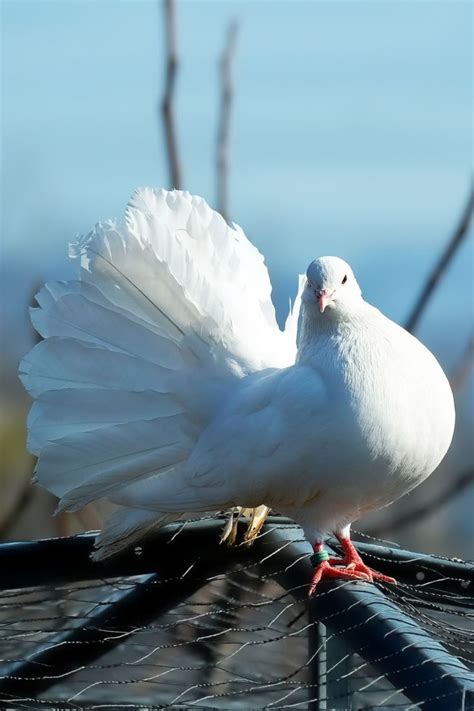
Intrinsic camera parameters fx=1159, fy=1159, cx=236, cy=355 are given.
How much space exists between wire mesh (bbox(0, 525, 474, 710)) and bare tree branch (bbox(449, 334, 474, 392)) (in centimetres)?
189

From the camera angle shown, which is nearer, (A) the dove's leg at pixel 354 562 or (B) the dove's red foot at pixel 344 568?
(B) the dove's red foot at pixel 344 568

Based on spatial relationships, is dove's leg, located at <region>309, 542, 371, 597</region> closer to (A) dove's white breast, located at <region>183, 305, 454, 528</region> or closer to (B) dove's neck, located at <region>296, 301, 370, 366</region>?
(A) dove's white breast, located at <region>183, 305, 454, 528</region>

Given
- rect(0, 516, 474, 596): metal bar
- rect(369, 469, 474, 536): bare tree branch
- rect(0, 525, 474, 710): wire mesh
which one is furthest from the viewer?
rect(369, 469, 474, 536): bare tree branch

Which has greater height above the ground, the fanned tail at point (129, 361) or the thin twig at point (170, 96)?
the thin twig at point (170, 96)

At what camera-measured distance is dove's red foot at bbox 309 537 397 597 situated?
2.91 metres

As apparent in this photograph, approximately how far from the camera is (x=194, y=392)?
3234 mm

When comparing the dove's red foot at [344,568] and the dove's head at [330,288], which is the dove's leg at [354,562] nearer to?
the dove's red foot at [344,568]

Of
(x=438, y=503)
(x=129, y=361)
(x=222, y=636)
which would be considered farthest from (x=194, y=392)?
(x=438, y=503)

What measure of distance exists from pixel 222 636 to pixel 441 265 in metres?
2.17

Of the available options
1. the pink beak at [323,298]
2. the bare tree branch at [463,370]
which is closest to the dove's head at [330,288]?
the pink beak at [323,298]

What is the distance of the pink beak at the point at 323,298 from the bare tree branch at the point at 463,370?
1894mm

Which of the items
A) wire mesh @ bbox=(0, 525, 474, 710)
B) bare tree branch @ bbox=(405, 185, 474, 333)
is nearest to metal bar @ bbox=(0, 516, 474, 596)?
wire mesh @ bbox=(0, 525, 474, 710)

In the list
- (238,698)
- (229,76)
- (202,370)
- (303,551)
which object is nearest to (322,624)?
(238,698)

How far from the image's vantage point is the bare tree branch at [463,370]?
494 centimetres
